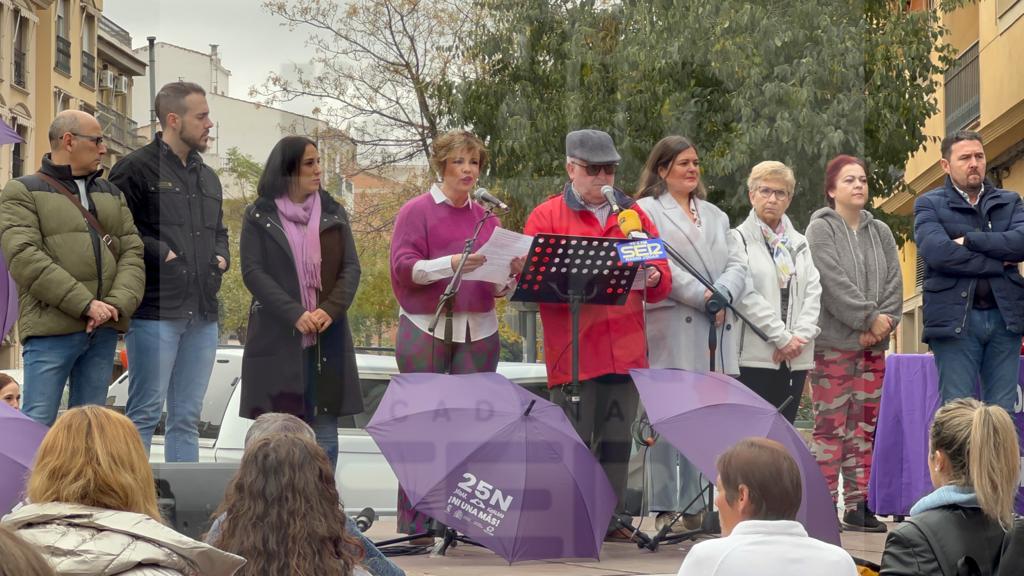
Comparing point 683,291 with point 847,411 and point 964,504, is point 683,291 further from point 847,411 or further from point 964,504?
point 964,504

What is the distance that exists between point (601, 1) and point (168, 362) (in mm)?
4399

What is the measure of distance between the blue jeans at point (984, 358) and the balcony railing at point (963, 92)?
10.6 meters

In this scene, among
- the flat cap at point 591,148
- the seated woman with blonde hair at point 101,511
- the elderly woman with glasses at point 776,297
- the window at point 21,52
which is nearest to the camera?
the seated woman with blonde hair at point 101,511

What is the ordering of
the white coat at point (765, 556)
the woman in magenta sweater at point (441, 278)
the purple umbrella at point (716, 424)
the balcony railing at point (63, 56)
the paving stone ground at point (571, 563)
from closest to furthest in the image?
1. the white coat at point (765, 556)
2. the paving stone ground at point (571, 563)
3. the purple umbrella at point (716, 424)
4. the woman in magenta sweater at point (441, 278)
5. the balcony railing at point (63, 56)

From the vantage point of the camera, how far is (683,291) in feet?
Result: 22.1

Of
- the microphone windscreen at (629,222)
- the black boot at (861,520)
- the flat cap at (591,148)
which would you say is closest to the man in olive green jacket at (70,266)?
the flat cap at (591,148)

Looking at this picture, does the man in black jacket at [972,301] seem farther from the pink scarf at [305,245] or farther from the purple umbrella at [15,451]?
the purple umbrella at [15,451]

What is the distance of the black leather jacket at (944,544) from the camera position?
4219 millimetres

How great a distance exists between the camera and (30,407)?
626 cm

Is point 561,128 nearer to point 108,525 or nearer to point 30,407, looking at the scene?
point 30,407

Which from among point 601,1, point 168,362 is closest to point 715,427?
point 168,362

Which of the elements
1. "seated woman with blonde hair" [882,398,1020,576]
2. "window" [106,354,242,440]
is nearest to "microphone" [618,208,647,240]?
"seated woman with blonde hair" [882,398,1020,576]

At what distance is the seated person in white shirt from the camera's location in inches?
144

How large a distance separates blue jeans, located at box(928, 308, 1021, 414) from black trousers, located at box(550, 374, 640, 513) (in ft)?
5.13
